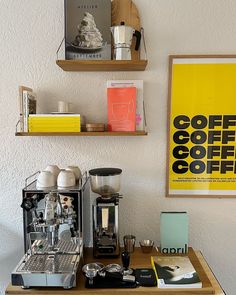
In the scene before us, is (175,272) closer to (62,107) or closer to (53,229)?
(53,229)

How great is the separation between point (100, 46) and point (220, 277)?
156 centimetres

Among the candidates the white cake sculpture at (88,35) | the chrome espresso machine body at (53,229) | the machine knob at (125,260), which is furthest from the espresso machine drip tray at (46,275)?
the white cake sculpture at (88,35)

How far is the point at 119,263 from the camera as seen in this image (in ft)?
4.98

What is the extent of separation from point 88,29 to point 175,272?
1333 millimetres

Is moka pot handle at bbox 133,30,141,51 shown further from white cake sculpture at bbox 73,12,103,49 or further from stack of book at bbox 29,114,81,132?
stack of book at bbox 29,114,81,132

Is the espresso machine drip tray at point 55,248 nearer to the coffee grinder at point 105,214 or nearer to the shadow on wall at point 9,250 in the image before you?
the coffee grinder at point 105,214

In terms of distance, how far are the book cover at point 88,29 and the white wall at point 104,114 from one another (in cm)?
9

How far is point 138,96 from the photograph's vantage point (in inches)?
67.9

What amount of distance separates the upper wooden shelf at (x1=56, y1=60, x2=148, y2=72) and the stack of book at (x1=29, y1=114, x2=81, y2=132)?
0.88 ft

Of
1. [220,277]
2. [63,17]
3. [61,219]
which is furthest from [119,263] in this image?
[63,17]

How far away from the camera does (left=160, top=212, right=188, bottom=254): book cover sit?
1.65m

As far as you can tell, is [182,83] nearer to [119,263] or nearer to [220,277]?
[119,263]

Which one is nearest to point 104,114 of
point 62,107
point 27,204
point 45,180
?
point 62,107

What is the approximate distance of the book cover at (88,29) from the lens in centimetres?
164
